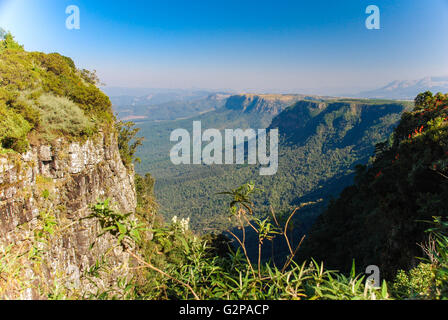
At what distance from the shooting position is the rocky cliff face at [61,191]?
7.09 meters

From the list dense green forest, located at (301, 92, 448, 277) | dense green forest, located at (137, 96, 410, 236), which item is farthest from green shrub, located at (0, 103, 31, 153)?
dense green forest, located at (137, 96, 410, 236)

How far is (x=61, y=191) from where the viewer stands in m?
9.62

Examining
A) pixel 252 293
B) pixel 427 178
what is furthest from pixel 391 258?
pixel 252 293

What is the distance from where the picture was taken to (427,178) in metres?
8.73

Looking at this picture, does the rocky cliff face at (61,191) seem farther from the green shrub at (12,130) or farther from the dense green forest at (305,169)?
the dense green forest at (305,169)

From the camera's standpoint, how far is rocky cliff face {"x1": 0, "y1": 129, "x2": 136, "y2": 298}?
7.09 meters

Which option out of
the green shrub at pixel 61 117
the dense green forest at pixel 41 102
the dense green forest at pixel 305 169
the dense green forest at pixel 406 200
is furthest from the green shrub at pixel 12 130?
the dense green forest at pixel 305 169

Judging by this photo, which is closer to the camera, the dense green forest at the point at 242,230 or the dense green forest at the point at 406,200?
the dense green forest at the point at 242,230

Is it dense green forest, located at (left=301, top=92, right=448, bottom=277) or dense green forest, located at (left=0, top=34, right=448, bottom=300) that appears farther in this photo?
dense green forest, located at (left=301, top=92, right=448, bottom=277)

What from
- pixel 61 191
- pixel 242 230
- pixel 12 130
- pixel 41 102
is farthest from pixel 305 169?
pixel 242 230

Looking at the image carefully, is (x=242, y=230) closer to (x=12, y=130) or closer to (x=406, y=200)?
(x=12, y=130)

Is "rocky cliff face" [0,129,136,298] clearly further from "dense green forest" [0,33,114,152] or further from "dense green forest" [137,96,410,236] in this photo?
"dense green forest" [137,96,410,236]
